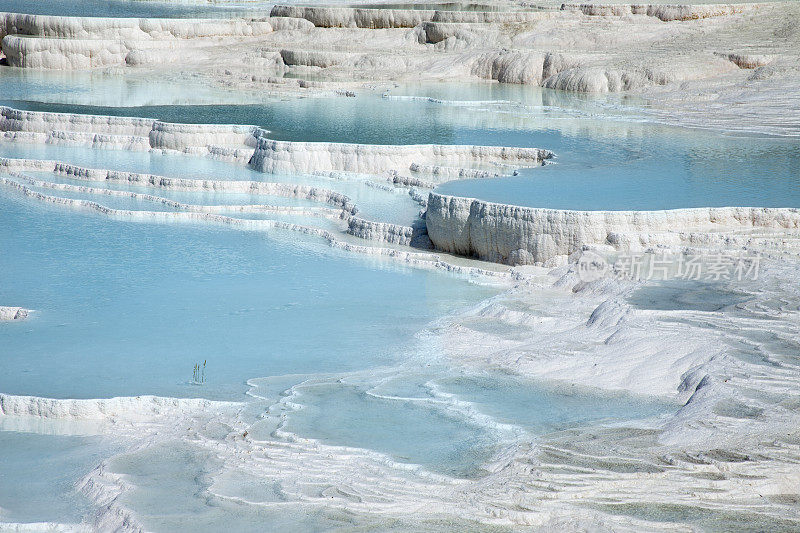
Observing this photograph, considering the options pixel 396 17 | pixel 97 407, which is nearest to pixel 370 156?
pixel 97 407

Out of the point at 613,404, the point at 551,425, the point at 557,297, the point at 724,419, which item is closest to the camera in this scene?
the point at 724,419

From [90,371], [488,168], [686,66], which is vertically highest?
[686,66]

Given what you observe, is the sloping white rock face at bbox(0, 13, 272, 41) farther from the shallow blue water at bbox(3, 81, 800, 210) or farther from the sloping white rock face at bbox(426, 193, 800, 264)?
the sloping white rock face at bbox(426, 193, 800, 264)

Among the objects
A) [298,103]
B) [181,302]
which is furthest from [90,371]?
[298,103]

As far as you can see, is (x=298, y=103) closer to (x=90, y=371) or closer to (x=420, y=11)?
(x=420, y=11)

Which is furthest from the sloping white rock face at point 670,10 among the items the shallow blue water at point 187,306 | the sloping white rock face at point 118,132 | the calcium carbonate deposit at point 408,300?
the shallow blue water at point 187,306

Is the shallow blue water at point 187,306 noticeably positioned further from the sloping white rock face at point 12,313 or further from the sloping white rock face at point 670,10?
the sloping white rock face at point 670,10
